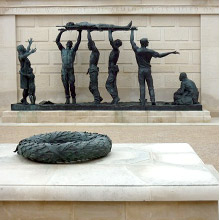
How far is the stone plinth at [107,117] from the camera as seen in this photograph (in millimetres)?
11852

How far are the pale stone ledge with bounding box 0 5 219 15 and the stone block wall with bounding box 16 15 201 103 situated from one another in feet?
0.58

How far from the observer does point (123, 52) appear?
47.2 ft

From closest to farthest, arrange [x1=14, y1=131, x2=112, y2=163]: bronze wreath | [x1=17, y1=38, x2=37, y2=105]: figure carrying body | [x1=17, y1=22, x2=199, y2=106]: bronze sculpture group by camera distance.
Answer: [x1=14, y1=131, x2=112, y2=163]: bronze wreath → [x1=17, y1=22, x2=199, y2=106]: bronze sculpture group → [x1=17, y1=38, x2=37, y2=105]: figure carrying body

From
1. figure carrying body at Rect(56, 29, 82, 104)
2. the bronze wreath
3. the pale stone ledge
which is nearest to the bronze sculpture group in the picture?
figure carrying body at Rect(56, 29, 82, 104)

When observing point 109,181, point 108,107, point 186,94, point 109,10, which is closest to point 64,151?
point 109,181

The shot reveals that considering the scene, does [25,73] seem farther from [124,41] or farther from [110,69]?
[124,41]

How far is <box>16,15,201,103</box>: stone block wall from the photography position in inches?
559

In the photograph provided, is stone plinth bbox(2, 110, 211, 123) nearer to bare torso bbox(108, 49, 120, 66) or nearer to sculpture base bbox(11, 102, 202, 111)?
sculpture base bbox(11, 102, 202, 111)

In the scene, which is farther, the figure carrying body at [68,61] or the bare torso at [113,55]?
the figure carrying body at [68,61]

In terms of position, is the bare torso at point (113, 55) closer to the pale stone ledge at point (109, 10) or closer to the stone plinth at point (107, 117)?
the stone plinth at point (107, 117)

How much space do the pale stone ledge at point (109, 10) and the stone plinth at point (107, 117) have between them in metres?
3.90

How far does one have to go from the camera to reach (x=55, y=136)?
4.73m

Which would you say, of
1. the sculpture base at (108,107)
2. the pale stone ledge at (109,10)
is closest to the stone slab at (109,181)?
the sculpture base at (108,107)

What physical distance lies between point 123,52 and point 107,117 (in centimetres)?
332
